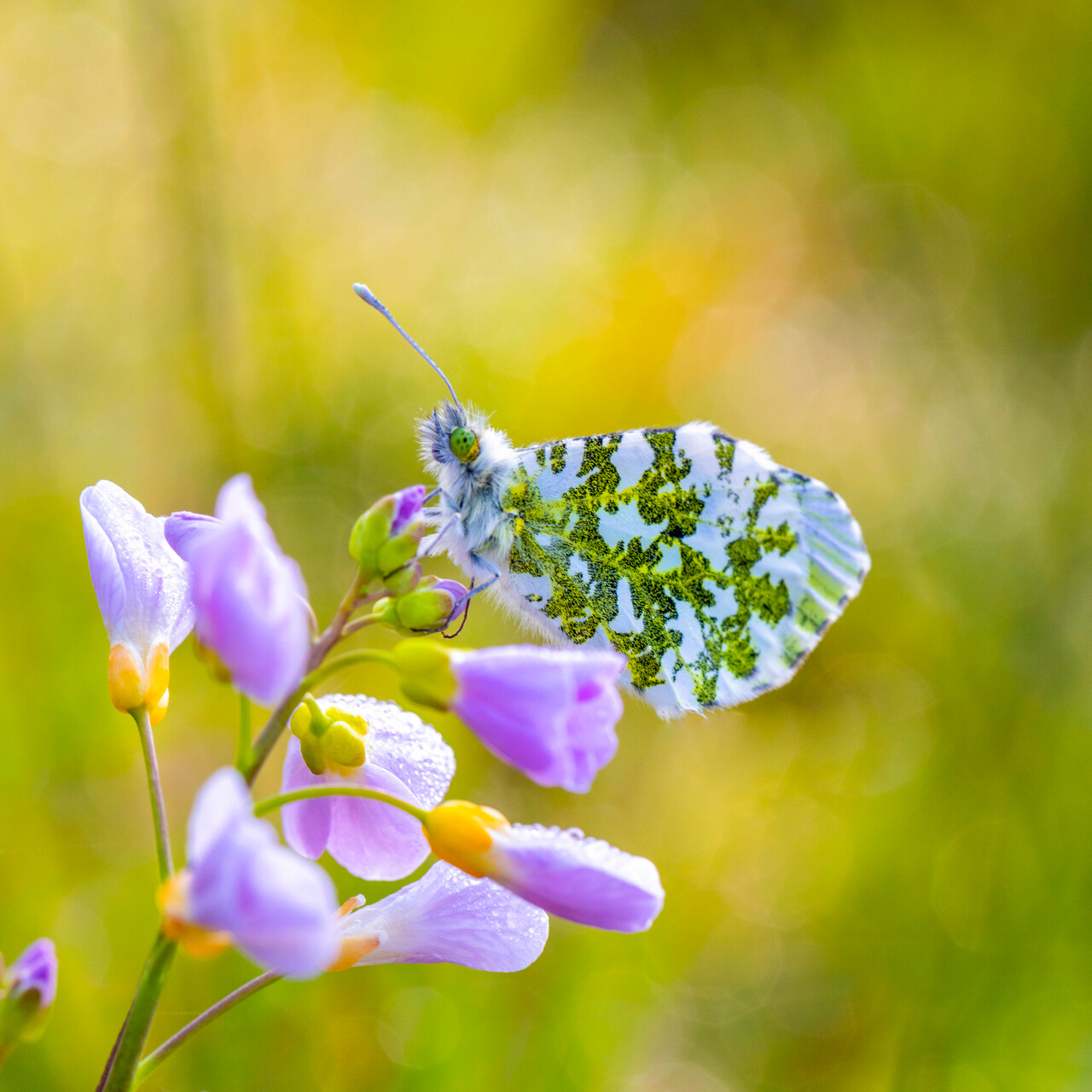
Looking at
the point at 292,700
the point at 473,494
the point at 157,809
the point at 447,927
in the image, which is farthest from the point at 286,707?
the point at 473,494

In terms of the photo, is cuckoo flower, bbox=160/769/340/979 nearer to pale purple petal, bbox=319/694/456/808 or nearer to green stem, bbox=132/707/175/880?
green stem, bbox=132/707/175/880

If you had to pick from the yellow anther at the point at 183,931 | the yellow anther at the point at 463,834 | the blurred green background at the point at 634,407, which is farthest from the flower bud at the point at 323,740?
the blurred green background at the point at 634,407

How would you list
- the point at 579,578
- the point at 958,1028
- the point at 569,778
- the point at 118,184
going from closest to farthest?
the point at 569,778 < the point at 579,578 < the point at 958,1028 < the point at 118,184

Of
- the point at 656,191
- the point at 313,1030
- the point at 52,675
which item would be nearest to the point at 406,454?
the point at 52,675

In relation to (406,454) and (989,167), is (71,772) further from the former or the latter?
(989,167)

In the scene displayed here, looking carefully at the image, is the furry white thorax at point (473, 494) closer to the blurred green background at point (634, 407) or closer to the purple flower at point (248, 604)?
the purple flower at point (248, 604)
